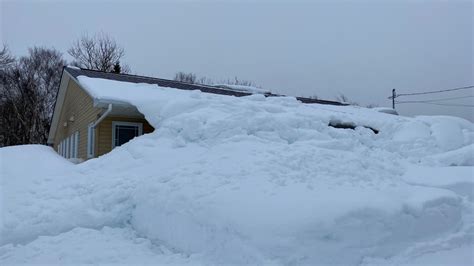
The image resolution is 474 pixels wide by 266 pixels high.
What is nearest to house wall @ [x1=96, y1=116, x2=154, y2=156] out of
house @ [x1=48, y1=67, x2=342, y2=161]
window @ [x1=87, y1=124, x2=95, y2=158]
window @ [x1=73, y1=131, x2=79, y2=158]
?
house @ [x1=48, y1=67, x2=342, y2=161]

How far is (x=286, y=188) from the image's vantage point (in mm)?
6352

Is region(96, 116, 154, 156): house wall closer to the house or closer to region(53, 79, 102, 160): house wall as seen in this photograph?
the house

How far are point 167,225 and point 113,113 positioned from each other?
656 cm

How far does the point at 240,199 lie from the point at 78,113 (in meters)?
11.2

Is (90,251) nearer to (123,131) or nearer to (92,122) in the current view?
(123,131)

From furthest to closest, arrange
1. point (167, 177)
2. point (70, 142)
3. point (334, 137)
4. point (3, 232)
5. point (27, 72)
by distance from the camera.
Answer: point (27, 72)
point (70, 142)
point (334, 137)
point (167, 177)
point (3, 232)

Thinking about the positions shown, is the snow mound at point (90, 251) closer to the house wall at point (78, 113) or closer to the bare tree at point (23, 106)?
the house wall at point (78, 113)

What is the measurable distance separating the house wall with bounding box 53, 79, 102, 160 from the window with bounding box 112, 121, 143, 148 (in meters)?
0.70

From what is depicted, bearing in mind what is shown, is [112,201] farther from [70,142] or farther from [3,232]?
[70,142]

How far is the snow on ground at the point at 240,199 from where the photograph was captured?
548cm

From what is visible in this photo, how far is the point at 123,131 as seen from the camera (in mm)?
12711

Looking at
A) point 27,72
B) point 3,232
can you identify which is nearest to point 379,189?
point 3,232

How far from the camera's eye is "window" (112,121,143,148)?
41.1 ft

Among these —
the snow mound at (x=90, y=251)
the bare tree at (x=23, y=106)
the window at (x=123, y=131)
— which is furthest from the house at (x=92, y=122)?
the bare tree at (x=23, y=106)
